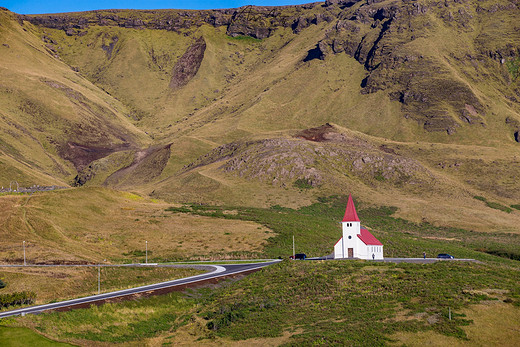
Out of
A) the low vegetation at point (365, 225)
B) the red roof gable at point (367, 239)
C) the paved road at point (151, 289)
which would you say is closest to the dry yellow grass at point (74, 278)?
the paved road at point (151, 289)

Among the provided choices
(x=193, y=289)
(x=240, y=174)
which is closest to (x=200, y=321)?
(x=193, y=289)

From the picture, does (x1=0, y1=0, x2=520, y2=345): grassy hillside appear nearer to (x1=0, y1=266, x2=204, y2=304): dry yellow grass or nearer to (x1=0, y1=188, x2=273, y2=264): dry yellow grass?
(x1=0, y1=188, x2=273, y2=264): dry yellow grass

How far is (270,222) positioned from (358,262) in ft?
167

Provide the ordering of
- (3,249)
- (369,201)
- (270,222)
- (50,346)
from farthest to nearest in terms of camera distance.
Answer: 1. (369,201)
2. (270,222)
3. (3,249)
4. (50,346)

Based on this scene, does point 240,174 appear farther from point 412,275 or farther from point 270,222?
point 412,275

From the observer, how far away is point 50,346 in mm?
39625

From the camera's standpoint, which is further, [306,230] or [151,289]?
[306,230]

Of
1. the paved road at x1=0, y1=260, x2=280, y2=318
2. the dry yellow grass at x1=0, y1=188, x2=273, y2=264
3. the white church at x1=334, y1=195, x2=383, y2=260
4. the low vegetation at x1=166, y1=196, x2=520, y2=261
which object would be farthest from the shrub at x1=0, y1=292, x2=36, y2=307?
the low vegetation at x1=166, y1=196, x2=520, y2=261

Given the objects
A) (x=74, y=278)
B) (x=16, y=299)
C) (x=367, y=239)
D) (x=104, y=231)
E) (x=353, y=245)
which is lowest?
(x=16, y=299)

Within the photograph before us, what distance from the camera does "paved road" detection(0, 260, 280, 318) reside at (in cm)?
4753

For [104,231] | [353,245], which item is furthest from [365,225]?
[353,245]

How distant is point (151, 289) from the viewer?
183ft

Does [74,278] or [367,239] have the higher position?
[367,239]

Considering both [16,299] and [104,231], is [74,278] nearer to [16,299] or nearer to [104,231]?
[16,299]
